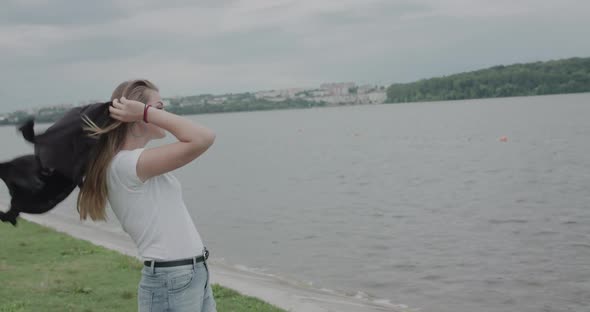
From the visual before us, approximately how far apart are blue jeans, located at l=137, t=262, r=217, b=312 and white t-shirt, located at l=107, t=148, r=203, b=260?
7 cm

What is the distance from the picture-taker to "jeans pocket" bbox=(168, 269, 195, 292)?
Answer: 10.6ft

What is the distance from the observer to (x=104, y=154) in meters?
3.24

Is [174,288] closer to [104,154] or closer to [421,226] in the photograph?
[104,154]

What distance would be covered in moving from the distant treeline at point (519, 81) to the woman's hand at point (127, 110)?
145698 mm

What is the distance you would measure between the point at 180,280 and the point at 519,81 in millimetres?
152509

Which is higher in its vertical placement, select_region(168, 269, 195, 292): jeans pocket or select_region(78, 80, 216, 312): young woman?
select_region(78, 80, 216, 312): young woman

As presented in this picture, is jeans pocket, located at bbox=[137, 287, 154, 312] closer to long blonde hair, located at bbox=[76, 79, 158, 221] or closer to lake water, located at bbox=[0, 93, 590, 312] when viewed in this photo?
long blonde hair, located at bbox=[76, 79, 158, 221]

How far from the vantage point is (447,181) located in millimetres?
31359

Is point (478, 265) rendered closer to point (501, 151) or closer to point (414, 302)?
point (414, 302)

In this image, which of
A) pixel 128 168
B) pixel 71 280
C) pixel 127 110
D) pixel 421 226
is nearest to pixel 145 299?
pixel 128 168

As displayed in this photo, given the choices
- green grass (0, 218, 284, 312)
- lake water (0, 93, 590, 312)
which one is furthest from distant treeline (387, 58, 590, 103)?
green grass (0, 218, 284, 312)

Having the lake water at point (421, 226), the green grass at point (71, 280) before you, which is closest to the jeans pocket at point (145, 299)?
the lake water at point (421, 226)

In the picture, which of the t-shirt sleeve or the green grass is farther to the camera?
the green grass

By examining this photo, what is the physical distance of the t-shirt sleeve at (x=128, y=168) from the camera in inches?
124
